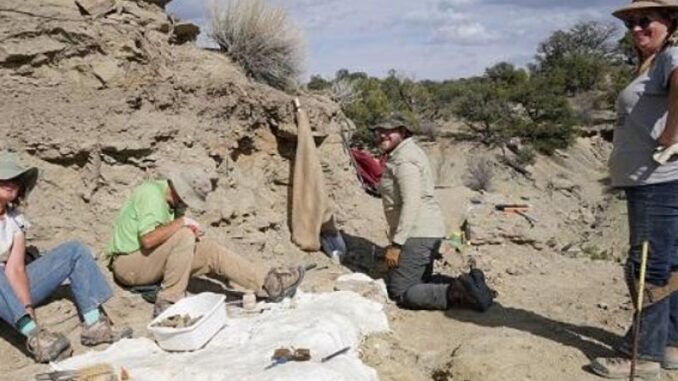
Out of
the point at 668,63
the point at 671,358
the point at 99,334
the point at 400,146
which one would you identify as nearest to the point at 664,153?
the point at 668,63

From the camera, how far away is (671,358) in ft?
13.4

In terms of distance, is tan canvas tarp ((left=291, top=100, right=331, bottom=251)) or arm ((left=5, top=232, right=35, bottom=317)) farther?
tan canvas tarp ((left=291, top=100, right=331, bottom=251))

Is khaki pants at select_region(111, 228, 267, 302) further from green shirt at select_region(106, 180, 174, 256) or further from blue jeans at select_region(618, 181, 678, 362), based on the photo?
blue jeans at select_region(618, 181, 678, 362)

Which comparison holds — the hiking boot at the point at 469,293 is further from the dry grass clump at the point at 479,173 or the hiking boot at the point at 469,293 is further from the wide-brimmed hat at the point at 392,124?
the dry grass clump at the point at 479,173

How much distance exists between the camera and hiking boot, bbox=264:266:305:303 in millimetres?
5172

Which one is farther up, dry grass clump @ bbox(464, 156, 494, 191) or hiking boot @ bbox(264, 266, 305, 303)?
hiking boot @ bbox(264, 266, 305, 303)

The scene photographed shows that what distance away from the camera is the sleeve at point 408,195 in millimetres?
5543

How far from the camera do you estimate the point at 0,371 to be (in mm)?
4039

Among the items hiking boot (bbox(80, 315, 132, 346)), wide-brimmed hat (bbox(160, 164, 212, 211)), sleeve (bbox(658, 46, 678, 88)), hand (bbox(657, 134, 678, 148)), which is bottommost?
hiking boot (bbox(80, 315, 132, 346))

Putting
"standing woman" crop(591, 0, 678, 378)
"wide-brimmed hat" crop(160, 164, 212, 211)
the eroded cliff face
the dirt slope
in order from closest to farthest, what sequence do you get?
"standing woman" crop(591, 0, 678, 378), the dirt slope, "wide-brimmed hat" crop(160, 164, 212, 211), the eroded cliff face

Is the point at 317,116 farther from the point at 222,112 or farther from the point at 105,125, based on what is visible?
the point at 105,125

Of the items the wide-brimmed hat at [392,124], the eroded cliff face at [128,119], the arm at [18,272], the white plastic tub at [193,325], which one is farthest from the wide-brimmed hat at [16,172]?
the wide-brimmed hat at [392,124]

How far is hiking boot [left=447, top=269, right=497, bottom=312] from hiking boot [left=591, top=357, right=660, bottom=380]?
1374 mm

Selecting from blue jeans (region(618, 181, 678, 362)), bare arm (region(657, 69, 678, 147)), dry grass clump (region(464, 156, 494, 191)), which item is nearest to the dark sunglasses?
bare arm (region(657, 69, 678, 147))
